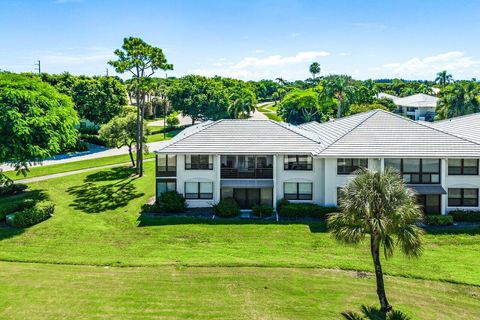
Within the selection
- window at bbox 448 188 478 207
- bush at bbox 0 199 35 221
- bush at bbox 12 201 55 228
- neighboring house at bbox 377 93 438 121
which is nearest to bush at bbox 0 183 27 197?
bush at bbox 0 199 35 221

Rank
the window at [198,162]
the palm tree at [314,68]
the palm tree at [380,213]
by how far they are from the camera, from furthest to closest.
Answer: the palm tree at [314,68] → the window at [198,162] → the palm tree at [380,213]

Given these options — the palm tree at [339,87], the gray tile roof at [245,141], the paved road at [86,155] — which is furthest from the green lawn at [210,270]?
the palm tree at [339,87]

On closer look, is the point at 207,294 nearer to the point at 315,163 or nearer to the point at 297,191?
the point at 297,191

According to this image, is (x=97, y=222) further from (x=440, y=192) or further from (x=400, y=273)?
(x=440, y=192)

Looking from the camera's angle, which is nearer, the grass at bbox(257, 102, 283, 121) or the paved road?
the paved road

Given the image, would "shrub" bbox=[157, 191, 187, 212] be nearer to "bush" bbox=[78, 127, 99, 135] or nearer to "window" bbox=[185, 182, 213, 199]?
"window" bbox=[185, 182, 213, 199]

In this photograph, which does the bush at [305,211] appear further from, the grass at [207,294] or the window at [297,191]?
the grass at [207,294]

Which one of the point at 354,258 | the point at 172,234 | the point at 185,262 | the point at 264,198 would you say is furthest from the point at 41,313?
the point at 264,198
